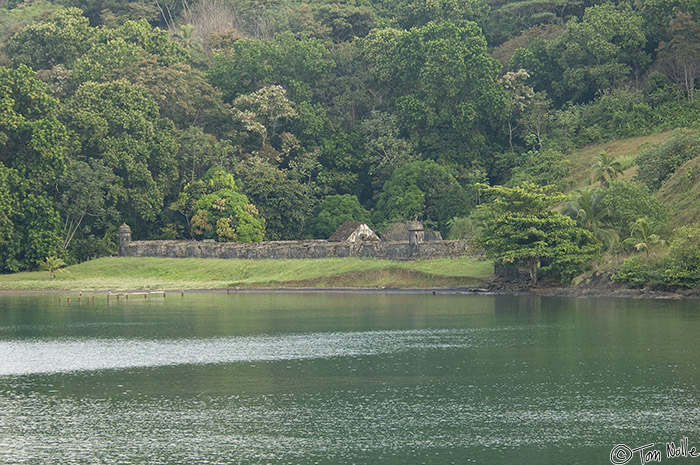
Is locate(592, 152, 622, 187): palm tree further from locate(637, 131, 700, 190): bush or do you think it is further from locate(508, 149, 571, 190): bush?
locate(508, 149, 571, 190): bush

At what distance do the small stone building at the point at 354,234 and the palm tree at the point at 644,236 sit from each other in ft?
93.8

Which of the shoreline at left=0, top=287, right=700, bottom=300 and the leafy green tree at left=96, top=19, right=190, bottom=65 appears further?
the leafy green tree at left=96, top=19, right=190, bottom=65

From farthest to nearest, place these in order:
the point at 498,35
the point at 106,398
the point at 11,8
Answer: the point at 11,8
the point at 498,35
the point at 106,398

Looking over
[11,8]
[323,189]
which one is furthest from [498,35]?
[11,8]

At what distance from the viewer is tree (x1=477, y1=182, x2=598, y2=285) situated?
69.8 meters

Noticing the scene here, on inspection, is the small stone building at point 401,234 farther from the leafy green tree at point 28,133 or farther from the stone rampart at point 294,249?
the leafy green tree at point 28,133

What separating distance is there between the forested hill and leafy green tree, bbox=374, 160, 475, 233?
0.72 ft

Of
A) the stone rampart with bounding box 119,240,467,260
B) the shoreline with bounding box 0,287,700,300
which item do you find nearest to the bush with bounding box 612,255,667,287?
the shoreline with bounding box 0,287,700,300

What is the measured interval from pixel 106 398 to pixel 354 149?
256ft

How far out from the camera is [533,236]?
7162cm

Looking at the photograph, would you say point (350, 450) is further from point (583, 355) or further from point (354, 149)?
point (354, 149)

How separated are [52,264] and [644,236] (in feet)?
176

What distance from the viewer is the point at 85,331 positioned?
2183 inches

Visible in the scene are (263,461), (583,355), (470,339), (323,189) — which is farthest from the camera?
(323,189)
